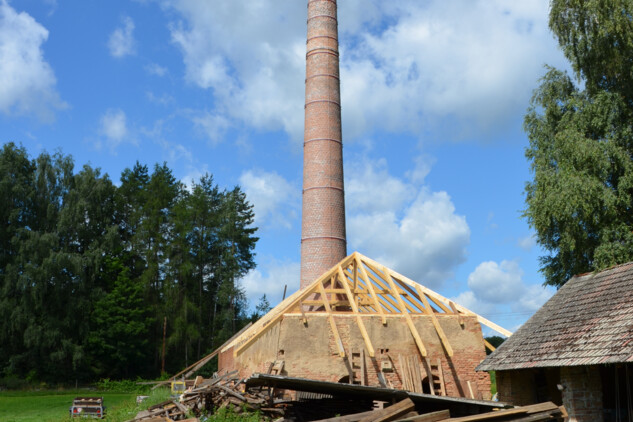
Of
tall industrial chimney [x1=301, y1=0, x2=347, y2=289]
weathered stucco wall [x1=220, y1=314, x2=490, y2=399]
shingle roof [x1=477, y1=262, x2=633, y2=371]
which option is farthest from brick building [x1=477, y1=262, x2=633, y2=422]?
tall industrial chimney [x1=301, y1=0, x2=347, y2=289]

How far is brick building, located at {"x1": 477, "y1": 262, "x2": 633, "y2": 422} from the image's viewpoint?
37.5ft

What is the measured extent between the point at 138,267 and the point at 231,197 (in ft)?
26.7

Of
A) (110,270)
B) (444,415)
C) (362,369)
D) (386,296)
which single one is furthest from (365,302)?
(110,270)

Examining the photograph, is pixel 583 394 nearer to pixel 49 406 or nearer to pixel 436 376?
pixel 436 376

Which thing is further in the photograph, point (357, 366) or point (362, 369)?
point (357, 366)

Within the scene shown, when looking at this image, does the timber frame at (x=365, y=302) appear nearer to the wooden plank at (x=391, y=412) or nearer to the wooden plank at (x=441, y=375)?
the wooden plank at (x=441, y=375)

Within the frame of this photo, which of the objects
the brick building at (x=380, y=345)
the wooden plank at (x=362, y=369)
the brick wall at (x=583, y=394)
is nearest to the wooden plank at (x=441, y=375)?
the brick building at (x=380, y=345)

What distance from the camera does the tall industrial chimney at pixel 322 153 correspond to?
942 inches

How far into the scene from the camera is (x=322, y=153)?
81.3 feet

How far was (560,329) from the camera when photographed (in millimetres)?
13094

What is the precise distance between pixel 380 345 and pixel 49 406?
15.3 metres

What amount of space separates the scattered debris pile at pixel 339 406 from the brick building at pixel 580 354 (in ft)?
8.73

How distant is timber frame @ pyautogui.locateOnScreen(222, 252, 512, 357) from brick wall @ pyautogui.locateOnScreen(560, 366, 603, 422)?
3.86 metres

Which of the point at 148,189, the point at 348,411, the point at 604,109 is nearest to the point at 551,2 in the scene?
the point at 604,109
